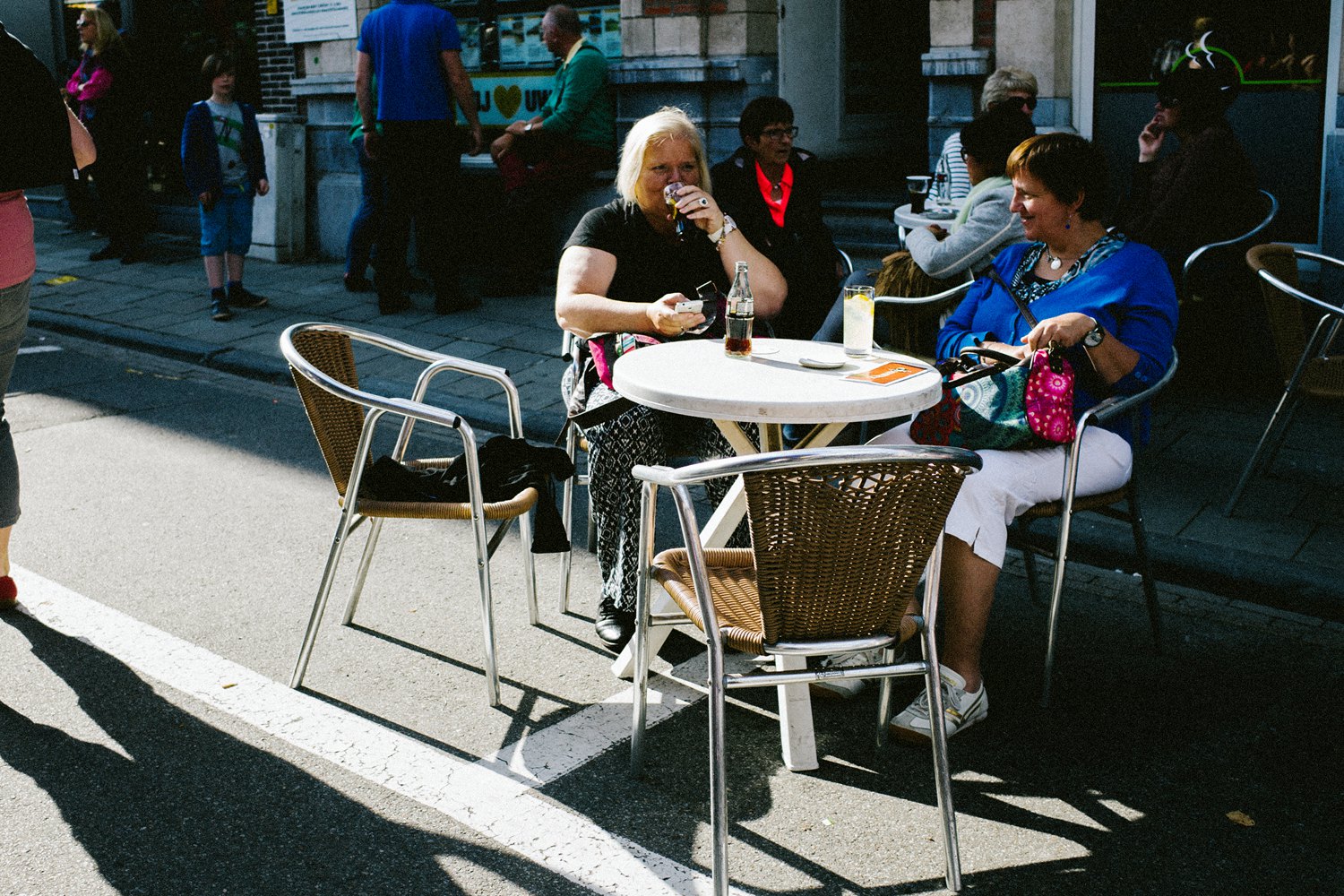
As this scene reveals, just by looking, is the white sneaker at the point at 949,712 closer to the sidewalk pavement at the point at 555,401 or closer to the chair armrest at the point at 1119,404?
the chair armrest at the point at 1119,404

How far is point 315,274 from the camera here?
10531mm

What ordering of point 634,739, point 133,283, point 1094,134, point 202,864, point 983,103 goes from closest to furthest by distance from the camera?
point 202,864, point 634,739, point 983,103, point 1094,134, point 133,283

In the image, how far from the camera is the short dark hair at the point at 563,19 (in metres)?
8.84

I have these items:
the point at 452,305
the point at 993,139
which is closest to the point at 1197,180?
the point at 993,139

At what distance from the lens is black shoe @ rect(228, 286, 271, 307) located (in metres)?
9.27

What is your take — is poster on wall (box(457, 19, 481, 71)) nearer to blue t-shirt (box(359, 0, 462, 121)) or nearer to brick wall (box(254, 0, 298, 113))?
brick wall (box(254, 0, 298, 113))

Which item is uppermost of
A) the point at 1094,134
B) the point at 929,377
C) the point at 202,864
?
the point at 1094,134

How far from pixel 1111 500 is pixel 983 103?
351cm

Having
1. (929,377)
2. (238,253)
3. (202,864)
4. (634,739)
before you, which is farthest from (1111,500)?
(238,253)

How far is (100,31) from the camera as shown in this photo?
1133 centimetres

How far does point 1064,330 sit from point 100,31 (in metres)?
10.4

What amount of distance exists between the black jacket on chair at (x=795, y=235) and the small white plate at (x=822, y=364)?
3.51 ft

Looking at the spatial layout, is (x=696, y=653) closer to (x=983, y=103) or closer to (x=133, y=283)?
(x=983, y=103)

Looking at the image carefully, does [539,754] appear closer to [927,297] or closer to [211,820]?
[211,820]
